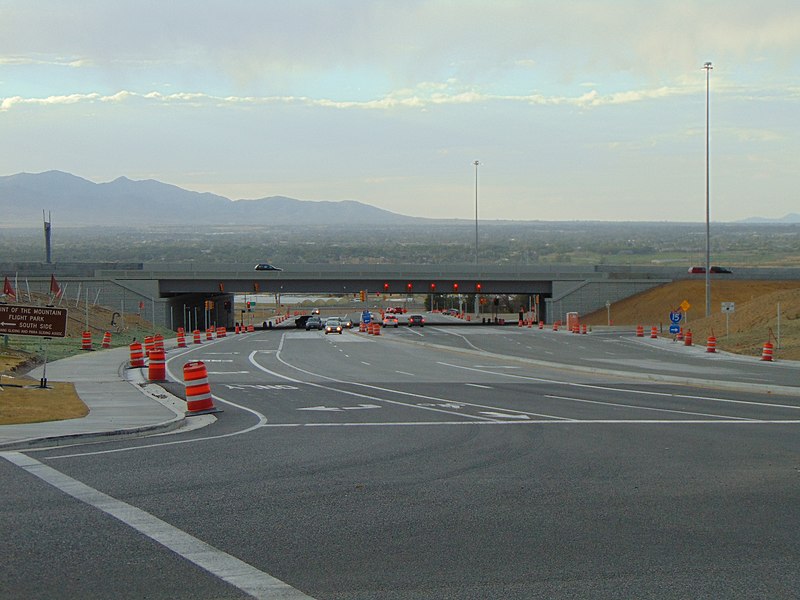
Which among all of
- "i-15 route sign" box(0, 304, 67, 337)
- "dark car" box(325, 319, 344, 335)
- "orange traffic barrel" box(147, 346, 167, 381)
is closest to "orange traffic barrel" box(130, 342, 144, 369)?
"orange traffic barrel" box(147, 346, 167, 381)

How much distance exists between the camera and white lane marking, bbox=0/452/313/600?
752 centimetres

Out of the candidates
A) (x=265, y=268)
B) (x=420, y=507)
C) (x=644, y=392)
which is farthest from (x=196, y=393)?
(x=265, y=268)

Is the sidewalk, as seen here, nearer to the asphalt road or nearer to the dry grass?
the dry grass

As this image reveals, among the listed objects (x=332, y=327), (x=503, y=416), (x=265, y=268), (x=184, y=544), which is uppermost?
(x=265, y=268)

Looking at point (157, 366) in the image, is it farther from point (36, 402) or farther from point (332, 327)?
point (332, 327)

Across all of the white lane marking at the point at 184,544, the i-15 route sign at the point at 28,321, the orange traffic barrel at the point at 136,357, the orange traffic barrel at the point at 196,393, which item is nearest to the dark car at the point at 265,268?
the orange traffic barrel at the point at 136,357

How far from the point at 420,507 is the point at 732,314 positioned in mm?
54244

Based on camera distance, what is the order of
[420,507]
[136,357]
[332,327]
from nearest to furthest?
[420,507], [136,357], [332,327]

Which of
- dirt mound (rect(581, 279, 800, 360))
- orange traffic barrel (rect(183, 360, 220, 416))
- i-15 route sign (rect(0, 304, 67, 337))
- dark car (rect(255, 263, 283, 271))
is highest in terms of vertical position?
dark car (rect(255, 263, 283, 271))

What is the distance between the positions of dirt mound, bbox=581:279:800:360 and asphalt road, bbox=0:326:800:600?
28.1m

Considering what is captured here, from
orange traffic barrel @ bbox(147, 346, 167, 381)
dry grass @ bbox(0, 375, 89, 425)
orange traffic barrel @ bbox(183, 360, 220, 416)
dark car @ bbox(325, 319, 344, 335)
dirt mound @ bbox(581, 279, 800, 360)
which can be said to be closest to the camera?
dry grass @ bbox(0, 375, 89, 425)

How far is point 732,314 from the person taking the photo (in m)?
61.1

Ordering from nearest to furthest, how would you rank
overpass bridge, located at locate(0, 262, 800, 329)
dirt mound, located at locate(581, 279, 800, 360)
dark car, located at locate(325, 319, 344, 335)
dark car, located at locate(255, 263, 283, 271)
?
dirt mound, located at locate(581, 279, 800, 360) → dark car, located at locate(325, 319, 344, 335) → overpass bridge, located at locate(0, 262, 800, 329) → dark car, located at locate(255, 263, 283, 271)

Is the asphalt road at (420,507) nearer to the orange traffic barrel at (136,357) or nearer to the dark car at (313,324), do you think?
the orange traffic barrel at (136,357)
